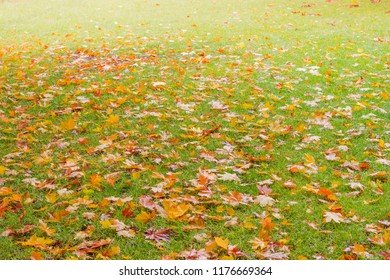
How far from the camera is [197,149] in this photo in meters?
4.83

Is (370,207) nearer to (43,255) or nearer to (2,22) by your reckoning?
(43,255)

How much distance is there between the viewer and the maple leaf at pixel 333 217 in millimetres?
3512

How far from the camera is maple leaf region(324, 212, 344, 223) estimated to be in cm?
351

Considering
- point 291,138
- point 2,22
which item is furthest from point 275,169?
point 2,22

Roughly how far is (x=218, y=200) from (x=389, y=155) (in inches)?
81.0

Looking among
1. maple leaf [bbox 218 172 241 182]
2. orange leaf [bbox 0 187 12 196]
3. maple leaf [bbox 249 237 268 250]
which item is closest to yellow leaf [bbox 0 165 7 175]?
orange leaf [bbox 0 187 12 196]

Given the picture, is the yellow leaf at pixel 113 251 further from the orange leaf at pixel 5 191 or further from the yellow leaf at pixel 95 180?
the orange leaf at pixel 5 191

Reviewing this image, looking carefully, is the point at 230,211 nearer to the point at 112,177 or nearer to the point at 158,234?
the point at 158,234

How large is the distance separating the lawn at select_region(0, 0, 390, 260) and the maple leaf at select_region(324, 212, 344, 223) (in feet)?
0.04

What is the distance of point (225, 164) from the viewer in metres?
4.47

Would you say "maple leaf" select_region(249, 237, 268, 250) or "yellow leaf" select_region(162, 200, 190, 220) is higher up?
"yellow leaf" select_region(162, 200, 190, 220)

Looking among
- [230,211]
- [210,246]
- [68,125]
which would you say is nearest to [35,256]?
[210,246]

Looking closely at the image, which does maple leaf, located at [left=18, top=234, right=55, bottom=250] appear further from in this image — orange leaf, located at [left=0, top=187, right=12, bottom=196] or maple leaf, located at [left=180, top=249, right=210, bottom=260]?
maple leaf, located at [left=180, top=249, right=210, bottom=260]

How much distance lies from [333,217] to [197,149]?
1760mm
